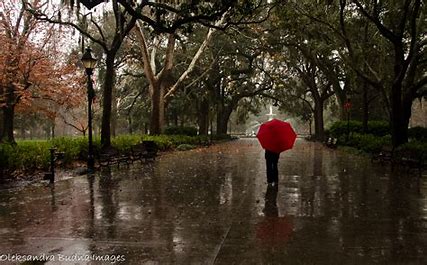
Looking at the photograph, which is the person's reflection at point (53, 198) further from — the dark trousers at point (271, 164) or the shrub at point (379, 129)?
the shrub at point (379, 129)

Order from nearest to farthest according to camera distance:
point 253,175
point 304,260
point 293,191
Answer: point 304,260
point 293,191
point 253,175

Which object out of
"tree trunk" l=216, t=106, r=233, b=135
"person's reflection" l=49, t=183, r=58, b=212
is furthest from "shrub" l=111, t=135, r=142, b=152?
"tree trunk" l=216, t=106, r=233, b=135

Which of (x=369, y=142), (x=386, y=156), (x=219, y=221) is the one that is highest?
(x=369, y=142)

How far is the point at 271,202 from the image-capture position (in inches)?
387

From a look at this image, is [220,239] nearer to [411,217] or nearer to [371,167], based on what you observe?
[411,217]

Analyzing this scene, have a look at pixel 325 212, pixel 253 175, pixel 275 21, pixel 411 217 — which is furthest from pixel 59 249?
pixel 275 21

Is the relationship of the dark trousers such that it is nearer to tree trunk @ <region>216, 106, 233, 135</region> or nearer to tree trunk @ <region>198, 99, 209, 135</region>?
tree trunk @ <region>198, 99, 209, 135</region>

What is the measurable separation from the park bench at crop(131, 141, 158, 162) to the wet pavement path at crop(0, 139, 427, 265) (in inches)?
278

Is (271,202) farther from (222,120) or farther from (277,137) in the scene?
(222,120)

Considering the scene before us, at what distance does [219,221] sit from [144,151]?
51.6ft

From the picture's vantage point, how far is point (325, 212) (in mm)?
8703

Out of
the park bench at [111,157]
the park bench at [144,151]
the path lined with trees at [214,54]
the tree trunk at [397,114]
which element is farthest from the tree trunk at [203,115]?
the tree trunk at [397,114]

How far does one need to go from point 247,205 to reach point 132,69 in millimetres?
41210

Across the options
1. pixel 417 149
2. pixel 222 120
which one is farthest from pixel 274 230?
pixel 222 120
